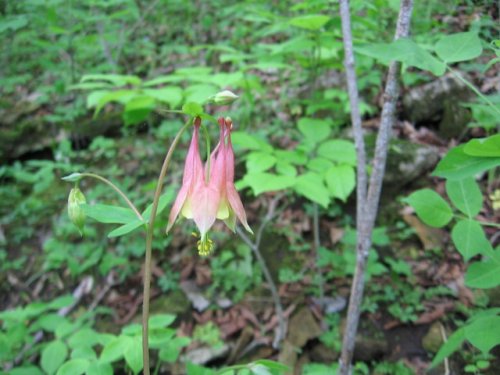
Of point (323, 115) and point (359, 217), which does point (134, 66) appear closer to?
point (323, 115)

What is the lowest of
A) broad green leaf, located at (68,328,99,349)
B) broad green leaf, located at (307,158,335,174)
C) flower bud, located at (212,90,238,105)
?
broad green leaf, located at (68,328,99,349)

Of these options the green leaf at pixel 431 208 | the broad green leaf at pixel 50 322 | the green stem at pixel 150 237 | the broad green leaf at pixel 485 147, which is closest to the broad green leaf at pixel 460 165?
the broad green leaf at pixel 485 147

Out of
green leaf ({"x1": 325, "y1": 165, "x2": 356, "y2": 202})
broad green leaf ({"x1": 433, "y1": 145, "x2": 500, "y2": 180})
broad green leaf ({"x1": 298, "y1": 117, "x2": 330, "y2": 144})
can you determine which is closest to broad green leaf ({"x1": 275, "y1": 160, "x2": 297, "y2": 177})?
green leaf ({"x1": 325, "y1": 165, "x2": 356, "y2": 202})

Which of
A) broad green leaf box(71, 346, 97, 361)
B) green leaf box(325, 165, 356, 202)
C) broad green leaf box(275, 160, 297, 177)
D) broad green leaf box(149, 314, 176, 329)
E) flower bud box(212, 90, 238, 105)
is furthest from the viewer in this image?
broad green leaf box(275, 160, 297, 177)

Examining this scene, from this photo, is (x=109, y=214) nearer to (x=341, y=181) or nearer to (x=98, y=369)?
(x=98, y=369)

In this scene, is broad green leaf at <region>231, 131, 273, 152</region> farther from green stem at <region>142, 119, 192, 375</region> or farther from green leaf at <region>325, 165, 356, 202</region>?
green stem at <region>142, 119, 192, 375</region>

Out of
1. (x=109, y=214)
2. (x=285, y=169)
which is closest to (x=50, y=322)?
(x=109, y=214)
